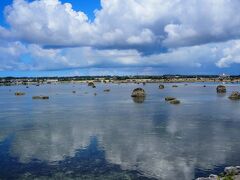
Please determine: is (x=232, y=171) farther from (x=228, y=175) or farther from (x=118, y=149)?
(x=118, y=149)

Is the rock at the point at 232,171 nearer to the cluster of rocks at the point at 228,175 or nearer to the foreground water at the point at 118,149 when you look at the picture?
the cluster of rocks at the point at 228,175

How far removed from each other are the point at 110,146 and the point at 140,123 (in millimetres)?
18397

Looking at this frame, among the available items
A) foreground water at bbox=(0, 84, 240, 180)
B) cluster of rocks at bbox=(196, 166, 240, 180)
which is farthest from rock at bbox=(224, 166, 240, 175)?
foreground water at bbox=(0, 84, 240, 180)

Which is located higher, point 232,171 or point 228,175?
point 232,171

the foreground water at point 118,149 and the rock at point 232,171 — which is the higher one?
the rock at point 232,171

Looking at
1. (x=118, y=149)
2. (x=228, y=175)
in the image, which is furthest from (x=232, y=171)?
(x=118, y=149)

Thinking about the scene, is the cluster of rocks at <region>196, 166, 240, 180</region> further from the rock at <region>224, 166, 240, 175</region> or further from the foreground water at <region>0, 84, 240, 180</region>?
the foreground water at <region>0, 84, 240, 180</region>

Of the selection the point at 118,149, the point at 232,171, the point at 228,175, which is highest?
the point at 232,171

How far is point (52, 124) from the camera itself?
56.0m

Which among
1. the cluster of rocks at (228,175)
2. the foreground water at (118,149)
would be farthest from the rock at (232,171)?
the foreground water at (118,149)

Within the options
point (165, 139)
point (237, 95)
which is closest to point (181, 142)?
point (165, 139)

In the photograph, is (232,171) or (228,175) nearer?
(228,175)

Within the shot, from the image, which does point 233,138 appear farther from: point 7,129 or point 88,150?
point 7,129

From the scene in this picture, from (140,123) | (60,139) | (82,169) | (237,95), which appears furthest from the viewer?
(237,95)
